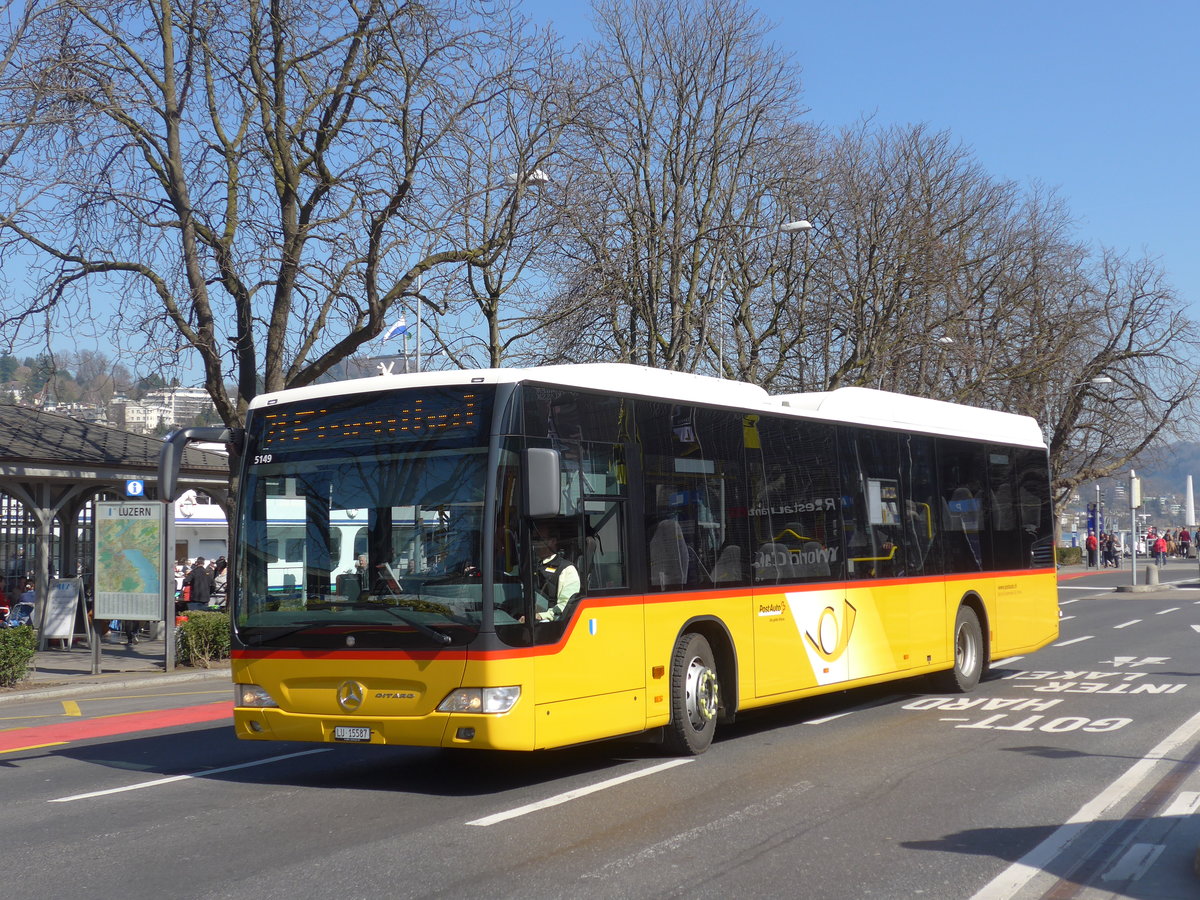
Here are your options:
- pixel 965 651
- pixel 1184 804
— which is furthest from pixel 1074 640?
pixel 1184 804

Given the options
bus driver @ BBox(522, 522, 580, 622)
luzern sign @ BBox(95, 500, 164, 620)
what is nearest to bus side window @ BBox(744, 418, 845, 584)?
bus driver @ BBox(522, 522, 580, 622)

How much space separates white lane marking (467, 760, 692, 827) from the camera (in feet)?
26.7

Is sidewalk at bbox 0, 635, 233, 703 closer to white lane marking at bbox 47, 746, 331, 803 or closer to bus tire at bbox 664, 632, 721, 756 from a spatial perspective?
white lane marking at bbox 47, 746, 331, 803

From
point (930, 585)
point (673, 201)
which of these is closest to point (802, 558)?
point (930, 585)

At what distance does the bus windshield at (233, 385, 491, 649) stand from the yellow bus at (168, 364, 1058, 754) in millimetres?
15

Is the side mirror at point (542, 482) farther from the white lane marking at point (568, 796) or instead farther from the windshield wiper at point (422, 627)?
the white lane marking at point (568, 796)

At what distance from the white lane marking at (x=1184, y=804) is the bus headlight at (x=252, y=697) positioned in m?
5.99

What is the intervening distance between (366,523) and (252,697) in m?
1.64

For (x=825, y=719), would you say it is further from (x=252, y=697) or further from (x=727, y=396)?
(x=252, y=697)

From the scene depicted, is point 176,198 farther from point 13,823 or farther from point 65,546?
point 13,823

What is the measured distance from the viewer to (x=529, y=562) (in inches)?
354

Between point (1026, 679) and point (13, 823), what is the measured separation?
39.9 ft

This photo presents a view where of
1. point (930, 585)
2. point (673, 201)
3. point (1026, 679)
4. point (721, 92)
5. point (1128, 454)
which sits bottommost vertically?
point (1026, 679)

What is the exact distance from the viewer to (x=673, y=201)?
99.5ft
